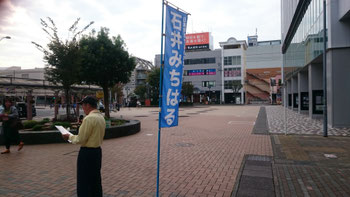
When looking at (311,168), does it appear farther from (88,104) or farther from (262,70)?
(262,70)

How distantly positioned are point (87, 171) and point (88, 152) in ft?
0.79

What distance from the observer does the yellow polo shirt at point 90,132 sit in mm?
3115

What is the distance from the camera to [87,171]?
124 inches

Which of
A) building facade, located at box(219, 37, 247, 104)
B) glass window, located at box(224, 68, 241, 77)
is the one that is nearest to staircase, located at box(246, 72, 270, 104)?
building facade, located at box(219, 37, 247, 104)

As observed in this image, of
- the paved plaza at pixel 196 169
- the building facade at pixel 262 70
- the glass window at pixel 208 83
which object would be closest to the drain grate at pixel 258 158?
the paved plaza at pixel 196 169

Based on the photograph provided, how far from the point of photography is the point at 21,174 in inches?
214

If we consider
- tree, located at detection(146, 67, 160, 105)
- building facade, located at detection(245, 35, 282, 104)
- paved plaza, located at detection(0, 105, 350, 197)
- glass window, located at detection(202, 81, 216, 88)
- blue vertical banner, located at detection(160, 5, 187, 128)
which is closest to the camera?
blue vertical banner, located at detection(160, 5, 187, 128)

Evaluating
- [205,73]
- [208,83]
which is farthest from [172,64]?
[205,73]

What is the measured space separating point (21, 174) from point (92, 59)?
38.7ft

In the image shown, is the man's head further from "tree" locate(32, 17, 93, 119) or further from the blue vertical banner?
"tree" locate(32, 17, 93, 119)

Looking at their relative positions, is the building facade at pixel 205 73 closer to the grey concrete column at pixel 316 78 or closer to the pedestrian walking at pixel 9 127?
the grey concrete column at pixel 316 78

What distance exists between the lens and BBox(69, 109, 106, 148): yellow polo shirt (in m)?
3.12

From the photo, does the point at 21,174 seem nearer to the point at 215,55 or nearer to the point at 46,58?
the point at 46,58

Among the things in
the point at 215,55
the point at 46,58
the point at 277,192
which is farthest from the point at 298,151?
the point at 215,55
